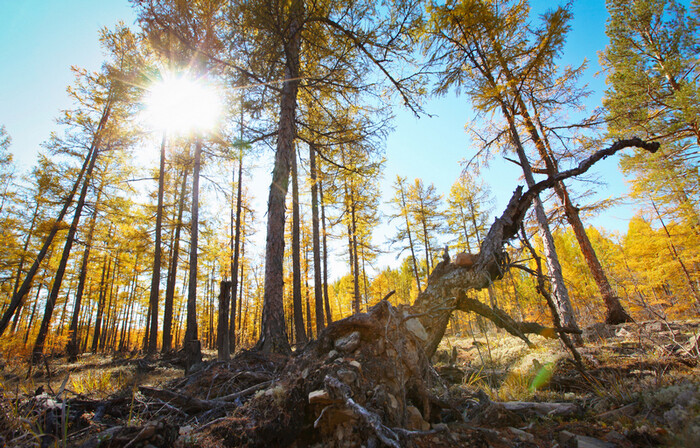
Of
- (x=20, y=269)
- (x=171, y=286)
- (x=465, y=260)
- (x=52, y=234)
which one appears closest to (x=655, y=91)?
(x=465, y=260)

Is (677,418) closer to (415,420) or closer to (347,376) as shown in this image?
(415,420)

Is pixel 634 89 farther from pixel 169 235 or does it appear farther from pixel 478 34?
pixel 169 235

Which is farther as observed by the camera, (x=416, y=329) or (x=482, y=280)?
(x=482, y=280)

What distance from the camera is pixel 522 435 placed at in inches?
79.3

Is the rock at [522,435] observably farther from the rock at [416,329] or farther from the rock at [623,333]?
the rock at [623,333]

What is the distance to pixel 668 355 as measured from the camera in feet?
10.6

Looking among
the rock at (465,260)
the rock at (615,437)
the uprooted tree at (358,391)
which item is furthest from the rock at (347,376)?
the rock at (465,260)

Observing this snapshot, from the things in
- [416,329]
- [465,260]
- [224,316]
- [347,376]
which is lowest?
[347,376]

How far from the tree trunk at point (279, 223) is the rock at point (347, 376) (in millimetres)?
3653

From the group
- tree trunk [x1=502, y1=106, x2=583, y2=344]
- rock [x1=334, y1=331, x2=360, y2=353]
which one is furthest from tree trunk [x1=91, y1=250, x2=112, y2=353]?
tree trunk [x1=502, y1=106, x2=583, y2=344]

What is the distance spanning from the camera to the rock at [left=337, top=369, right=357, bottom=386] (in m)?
1.90

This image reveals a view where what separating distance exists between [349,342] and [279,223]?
4.11m

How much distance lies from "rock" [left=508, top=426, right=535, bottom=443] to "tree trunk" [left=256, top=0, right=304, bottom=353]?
13.3 feet

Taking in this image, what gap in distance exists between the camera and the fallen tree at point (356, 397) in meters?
1.71
